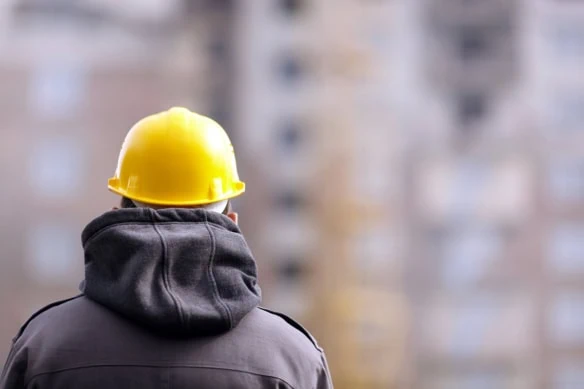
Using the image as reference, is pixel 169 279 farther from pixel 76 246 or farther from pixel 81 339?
pixel 76 246

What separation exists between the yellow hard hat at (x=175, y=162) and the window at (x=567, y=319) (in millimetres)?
13950

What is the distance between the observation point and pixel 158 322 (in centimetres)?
111

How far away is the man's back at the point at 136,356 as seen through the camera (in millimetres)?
1138

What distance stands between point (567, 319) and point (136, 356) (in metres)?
14.5

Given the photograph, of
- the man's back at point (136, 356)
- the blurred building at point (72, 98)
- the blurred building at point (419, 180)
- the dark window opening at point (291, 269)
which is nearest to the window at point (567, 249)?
the blurred building at point (419, 180)

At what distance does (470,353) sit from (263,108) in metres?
4.84

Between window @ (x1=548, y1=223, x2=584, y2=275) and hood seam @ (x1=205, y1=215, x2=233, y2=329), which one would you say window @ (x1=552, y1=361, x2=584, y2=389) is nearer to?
window @ (x1=548, y1=223, x2=584, y2=275)

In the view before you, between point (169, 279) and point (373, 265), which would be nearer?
point (169, 279)

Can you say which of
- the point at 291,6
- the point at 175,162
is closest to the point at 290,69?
the point at 291,6

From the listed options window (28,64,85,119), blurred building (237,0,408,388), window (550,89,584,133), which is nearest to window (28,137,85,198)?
window (28,64,85,119)

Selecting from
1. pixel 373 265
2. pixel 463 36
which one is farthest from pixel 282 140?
pixel 463 36

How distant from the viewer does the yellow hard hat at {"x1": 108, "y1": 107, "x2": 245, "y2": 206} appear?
1.33m

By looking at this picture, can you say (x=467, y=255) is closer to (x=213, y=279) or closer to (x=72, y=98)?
(x=72, y=98)

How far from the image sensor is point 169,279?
1.13m
